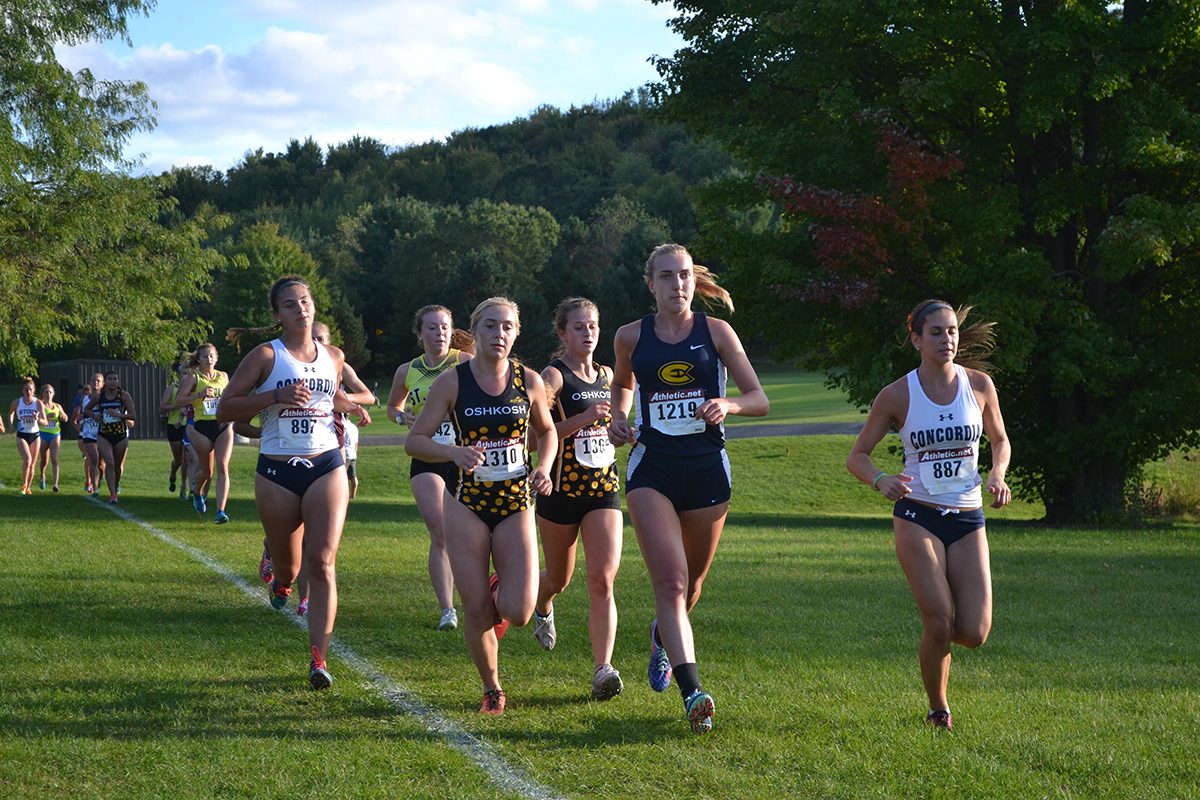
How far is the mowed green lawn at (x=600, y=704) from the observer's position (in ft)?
18.2

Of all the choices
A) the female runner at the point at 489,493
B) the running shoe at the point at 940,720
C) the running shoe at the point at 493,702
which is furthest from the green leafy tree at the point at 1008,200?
the running shoe at the point at 493,702

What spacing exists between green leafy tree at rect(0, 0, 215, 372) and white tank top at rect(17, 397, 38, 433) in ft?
2.88

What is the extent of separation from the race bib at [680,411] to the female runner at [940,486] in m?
0.82

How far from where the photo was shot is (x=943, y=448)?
255 inches

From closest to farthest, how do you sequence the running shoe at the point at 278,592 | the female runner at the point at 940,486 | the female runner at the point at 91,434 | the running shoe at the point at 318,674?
the female runner at the point at 940,486 < the running shoe at the point at 318,674 < the running shoe at the point at 278,592 < the female runner at the point at 91,434

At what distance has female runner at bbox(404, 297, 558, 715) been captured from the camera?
22.1 ft

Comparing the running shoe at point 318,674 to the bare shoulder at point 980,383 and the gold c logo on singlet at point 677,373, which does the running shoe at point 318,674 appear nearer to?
the gold c logo on singlet at point 677,373

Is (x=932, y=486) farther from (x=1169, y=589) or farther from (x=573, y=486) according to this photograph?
(x=1169, y=589)

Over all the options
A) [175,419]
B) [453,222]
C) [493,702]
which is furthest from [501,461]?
[453,222]

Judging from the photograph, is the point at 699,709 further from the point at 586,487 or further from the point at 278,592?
the point at 278,592

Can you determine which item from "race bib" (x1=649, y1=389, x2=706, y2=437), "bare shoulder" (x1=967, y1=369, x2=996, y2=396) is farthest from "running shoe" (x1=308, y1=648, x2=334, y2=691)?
"bare shoulder" (x1=967, y1=369, x2=996, y2=396)

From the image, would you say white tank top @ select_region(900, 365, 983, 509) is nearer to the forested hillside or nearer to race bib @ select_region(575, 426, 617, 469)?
race bib @ select_region(575, 426, 617, 469)

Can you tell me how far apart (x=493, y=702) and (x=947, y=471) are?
98.7 inches

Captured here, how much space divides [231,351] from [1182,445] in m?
65.6
